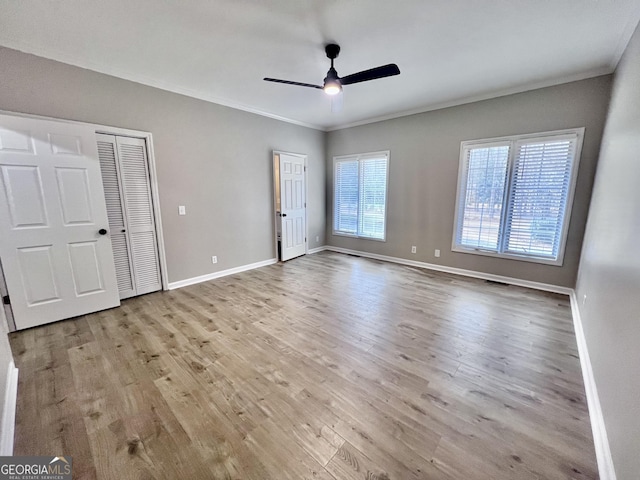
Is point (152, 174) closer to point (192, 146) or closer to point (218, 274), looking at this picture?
point (192, 146)

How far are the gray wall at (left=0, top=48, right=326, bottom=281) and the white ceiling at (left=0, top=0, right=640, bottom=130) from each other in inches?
8.4

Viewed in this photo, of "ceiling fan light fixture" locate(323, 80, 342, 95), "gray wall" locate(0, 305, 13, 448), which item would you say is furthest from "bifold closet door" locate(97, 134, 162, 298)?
"ceiling fan light fixture" locate(323, 80, 342, 95)

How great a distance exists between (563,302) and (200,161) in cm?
539

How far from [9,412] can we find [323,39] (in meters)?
3.67

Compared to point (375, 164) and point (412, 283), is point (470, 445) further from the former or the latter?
point (375, 164)

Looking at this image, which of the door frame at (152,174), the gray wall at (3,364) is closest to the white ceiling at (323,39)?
the door frame at (152,174)

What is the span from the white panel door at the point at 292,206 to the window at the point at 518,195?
2992 millimetres

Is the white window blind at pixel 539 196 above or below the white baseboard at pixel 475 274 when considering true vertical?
above

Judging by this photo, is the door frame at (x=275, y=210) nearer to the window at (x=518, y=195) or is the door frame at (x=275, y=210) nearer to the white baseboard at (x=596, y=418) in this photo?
the window at (x=518, y=195)

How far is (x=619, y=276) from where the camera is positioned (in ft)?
5.38

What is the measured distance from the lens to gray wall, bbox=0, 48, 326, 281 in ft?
8.63

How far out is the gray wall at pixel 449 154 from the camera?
317cm

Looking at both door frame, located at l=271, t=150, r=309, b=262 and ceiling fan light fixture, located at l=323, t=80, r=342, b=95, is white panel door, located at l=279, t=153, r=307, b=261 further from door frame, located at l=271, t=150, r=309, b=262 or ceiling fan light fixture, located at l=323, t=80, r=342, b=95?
ceiling fan light fixture, located at l=323, t=80, r=342, b=95

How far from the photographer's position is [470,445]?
143 cm
